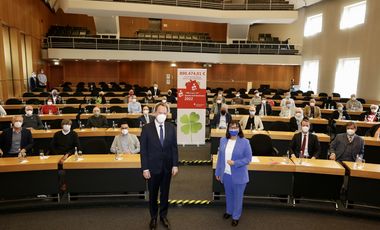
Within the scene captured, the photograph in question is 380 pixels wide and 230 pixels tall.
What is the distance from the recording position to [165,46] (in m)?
21.1

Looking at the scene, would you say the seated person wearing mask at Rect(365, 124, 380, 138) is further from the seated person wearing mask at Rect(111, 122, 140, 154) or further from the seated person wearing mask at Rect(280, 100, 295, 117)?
the seated person wearing mask at Rect(111, 122, 140, 154)

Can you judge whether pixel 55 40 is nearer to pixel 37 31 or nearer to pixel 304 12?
pixel 37 31

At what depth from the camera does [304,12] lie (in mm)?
22375

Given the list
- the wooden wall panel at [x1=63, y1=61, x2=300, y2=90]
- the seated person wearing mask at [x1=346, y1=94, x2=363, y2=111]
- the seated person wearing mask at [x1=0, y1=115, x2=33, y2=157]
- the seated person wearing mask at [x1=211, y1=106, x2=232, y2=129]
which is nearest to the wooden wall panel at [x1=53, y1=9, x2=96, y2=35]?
the wooden wall panel at [x1=63, y1=61, x2=300, y2=90]

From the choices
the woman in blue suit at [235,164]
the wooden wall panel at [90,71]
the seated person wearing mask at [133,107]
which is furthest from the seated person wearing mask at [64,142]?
the wooden wall panel at [90,71]

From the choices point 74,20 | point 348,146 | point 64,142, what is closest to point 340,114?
point 348,146

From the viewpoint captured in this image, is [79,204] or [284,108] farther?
[284,108]

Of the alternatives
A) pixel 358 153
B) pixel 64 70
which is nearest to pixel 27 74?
pixel 64 70

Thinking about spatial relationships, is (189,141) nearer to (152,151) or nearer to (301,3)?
(152,151)

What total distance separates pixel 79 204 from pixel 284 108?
25.5ft

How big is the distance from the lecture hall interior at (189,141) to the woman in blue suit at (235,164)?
0.06 ft

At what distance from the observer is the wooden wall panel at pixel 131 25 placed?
94.3ft

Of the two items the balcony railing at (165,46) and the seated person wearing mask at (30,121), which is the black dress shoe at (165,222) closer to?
the seated person wearing mask at (30,121)

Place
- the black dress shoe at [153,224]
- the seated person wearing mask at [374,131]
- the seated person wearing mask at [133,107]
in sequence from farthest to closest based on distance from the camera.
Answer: the seated person wearing mask at [133,107] < the seated person wearing mask at [374,131] < the black dress shoe at [153,224]
